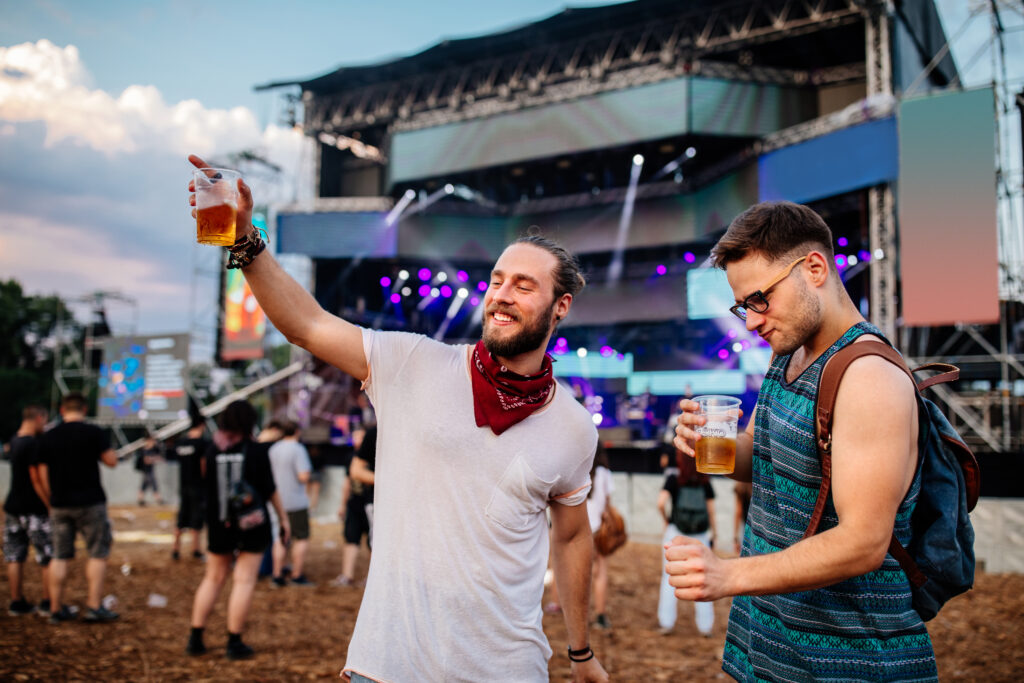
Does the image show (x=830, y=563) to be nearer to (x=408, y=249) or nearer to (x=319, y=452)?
(x=319, y=452)

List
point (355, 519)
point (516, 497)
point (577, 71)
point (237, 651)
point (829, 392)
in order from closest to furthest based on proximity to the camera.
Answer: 1. point (829, 392)
2. point (516, 497)
3. point (237, 651)
4. point (355, 519)
5. point (577, 71)

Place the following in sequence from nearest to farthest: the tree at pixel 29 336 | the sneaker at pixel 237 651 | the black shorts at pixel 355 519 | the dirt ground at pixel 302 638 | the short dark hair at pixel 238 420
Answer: the dirt ground at pixel 302 638
the sneaker at pixel 237 651
the short dark hair at pixel 238 420
the black shorts at pixel 355 519
the tree at pixel 29 336

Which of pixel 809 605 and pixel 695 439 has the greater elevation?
pixel 695 439

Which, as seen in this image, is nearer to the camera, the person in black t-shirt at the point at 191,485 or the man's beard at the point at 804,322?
the man's beard at the point at 804,322

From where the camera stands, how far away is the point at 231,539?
5.55 metres

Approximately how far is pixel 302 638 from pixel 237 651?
0.74m

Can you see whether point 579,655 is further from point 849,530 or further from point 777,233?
point 777,233

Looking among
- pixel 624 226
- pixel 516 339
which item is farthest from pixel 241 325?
pixel 516 339

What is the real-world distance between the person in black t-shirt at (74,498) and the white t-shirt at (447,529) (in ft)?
18.3

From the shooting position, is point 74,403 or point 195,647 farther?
point 74,403

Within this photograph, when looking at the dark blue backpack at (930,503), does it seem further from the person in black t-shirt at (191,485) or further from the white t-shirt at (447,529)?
the person in black t-shirt at (191,485)

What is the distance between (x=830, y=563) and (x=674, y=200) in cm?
1803

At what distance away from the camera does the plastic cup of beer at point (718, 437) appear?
2039 millimetres

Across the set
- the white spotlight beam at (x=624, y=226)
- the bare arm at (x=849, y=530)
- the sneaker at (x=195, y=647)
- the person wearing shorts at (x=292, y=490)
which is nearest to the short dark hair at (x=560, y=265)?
the bare arm at (x=849, y=530)
